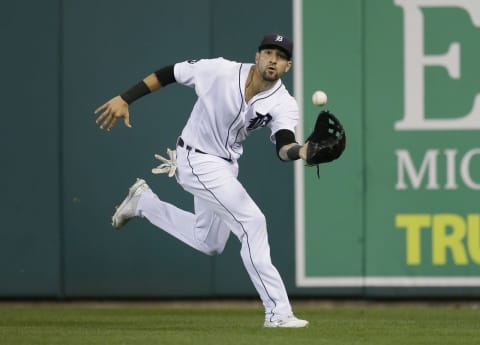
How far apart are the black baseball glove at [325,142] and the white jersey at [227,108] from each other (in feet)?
1.39

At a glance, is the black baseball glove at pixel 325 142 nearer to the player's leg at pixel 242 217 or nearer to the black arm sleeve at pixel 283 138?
the black arm sleeve at pixel 283 138

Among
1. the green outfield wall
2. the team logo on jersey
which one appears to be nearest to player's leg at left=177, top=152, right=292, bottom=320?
the team logo on jersey

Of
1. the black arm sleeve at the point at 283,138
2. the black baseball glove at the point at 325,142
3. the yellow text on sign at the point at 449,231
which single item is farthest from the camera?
the yellow text on sign at the point at 449,231

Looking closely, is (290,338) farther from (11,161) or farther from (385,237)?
(11,161)

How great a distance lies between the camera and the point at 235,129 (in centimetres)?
762

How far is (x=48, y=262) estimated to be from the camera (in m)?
9.78

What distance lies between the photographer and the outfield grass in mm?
6895

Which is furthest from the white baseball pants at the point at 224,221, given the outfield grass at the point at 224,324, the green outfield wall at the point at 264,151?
the green outfield wall at the point at 264,151

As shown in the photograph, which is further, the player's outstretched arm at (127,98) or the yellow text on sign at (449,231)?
the yellow text on sign at (449,231)

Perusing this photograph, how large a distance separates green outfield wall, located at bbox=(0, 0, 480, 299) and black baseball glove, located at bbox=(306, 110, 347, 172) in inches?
107

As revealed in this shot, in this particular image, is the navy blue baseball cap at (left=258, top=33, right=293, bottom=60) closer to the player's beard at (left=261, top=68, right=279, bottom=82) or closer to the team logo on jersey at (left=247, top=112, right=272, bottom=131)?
the player's beard at (left=261, top=68, right=279, bottom=82)

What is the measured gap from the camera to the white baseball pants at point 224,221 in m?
7.30

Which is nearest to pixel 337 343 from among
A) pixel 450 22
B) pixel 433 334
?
pixel 433 334

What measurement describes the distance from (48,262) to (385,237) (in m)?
2.56
